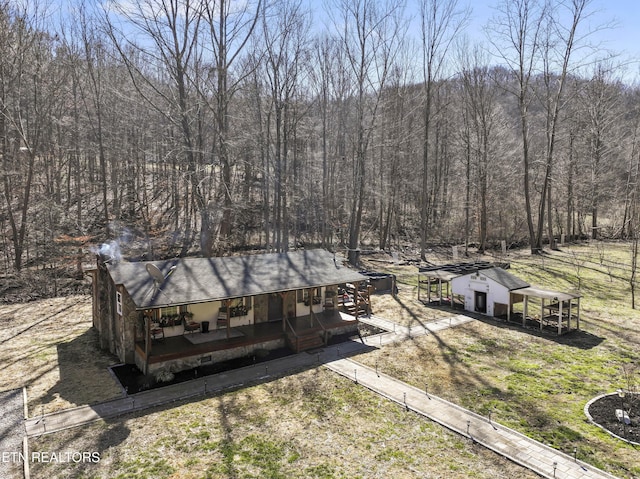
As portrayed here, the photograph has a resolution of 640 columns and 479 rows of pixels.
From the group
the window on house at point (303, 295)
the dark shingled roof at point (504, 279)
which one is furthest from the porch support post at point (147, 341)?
the dark shingled roof at point (504, 279)

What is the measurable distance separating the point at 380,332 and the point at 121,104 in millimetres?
25136

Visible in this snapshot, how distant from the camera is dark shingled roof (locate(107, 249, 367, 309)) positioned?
39.2 ft

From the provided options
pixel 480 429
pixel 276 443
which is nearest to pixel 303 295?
pixel 276 443

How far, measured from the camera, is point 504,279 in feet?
59.3

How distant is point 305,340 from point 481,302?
9.14 m

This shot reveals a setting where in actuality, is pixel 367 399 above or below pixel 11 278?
below

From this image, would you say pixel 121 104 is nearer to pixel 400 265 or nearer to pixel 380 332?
pixel 400 265

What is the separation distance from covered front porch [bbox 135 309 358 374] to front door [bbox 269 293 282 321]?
0.22 m

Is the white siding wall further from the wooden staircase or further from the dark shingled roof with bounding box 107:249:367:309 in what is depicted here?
the wooden staircase

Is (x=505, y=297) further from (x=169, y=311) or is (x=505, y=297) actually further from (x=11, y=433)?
(x=11, y=433)

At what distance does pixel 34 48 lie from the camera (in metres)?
22.9

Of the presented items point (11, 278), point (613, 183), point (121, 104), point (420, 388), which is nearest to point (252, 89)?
point (121, 104)

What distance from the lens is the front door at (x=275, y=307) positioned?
608 inches

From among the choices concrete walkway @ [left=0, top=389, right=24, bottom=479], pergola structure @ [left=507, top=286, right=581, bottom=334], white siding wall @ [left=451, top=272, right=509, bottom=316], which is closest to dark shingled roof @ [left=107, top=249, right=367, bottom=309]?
concrete walkway @ [left=0, top=389, right=24, bottom=479]
